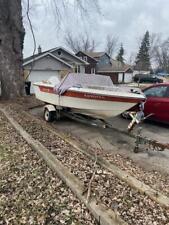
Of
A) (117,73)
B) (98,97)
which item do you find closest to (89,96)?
(98,97)

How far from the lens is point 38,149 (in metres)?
5.17

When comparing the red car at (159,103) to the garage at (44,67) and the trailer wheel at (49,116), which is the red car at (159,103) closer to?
the trailer wheel at (49,116)

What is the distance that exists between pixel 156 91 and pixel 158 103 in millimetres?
572

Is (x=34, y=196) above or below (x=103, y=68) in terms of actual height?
below

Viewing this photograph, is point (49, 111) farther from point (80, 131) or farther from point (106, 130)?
point (106, 130)

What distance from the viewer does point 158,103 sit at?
27.0 ft

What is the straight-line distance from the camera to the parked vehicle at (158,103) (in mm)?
8055

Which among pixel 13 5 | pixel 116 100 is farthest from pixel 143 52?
pixel 116 100

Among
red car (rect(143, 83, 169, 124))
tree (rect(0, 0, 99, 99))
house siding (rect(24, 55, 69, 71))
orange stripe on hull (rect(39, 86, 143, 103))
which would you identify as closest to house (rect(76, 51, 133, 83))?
house siding (rect(24, 55, 69, 71))

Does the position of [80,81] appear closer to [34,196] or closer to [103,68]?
[34,196]

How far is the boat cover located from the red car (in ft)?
5.07

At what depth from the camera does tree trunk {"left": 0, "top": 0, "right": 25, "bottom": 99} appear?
12.4 meters

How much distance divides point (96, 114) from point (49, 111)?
182 centimetres

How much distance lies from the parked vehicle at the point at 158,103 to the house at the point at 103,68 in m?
37.9
